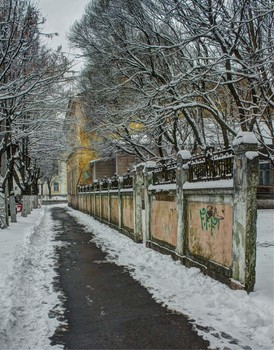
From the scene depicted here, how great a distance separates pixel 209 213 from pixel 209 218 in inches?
4.0

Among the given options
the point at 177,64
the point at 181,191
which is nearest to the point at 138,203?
the point at 181,191

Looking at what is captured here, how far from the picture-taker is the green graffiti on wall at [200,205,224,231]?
6918mm

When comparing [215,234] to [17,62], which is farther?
[17,62]

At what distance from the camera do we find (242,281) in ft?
19.1

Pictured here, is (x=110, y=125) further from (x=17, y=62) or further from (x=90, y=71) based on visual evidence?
(x=17, y=62)

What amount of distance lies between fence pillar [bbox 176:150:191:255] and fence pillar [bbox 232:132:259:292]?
2573mm

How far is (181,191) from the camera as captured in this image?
8.65m

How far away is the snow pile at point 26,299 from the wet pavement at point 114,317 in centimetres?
22

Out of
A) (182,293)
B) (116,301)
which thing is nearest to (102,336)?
(116,301)

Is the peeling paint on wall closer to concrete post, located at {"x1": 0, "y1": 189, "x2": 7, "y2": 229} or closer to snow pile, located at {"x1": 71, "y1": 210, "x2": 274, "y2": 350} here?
snow pile, located at {"x1": 71, "y1": 210, "x2": 274, "y2": 350}

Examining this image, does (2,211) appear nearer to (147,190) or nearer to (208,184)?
(147,190)

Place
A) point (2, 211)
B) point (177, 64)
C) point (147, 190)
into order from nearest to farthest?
point (147, 190)
point (177, 64)
point (2, 211)

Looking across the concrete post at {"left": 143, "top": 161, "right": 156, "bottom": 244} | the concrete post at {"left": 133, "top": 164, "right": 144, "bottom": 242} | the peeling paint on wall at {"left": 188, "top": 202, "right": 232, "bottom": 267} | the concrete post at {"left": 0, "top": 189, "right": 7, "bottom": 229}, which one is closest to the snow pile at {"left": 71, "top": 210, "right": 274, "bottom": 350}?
the peeling paint on wall at {"left": 188, "top": 202, "right": 232, "bottom": 267}

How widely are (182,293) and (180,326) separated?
1.56 m
